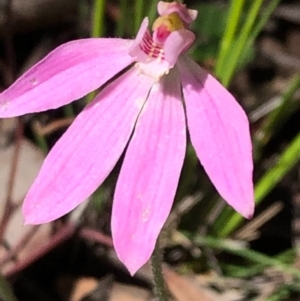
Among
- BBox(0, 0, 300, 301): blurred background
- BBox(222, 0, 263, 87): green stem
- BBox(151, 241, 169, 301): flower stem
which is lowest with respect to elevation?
BBox(0, 0, 300, 301): blurred background

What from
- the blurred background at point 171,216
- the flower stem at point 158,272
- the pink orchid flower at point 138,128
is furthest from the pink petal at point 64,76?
the blurred background at point 171,216

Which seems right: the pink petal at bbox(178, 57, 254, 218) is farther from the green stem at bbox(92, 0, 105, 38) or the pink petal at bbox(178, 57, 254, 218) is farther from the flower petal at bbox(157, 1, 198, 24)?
the green stem at bbox(92, 0, 105, 38)

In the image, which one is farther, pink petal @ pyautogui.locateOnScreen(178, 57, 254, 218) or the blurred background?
the blurred background

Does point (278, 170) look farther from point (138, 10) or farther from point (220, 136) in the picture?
point (220, 136)

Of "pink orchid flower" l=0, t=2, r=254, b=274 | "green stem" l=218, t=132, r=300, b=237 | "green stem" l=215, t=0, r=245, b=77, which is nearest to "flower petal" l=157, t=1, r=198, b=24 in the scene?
"pink orchid flower" l=0, t=2, r=254, b=274

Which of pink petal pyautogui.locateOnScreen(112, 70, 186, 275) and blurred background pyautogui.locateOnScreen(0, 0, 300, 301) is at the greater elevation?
pink petal pyautogui.locateOnScreen(112, 70, 186, 275)

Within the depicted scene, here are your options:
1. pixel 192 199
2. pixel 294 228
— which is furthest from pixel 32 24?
pixel 294 228
